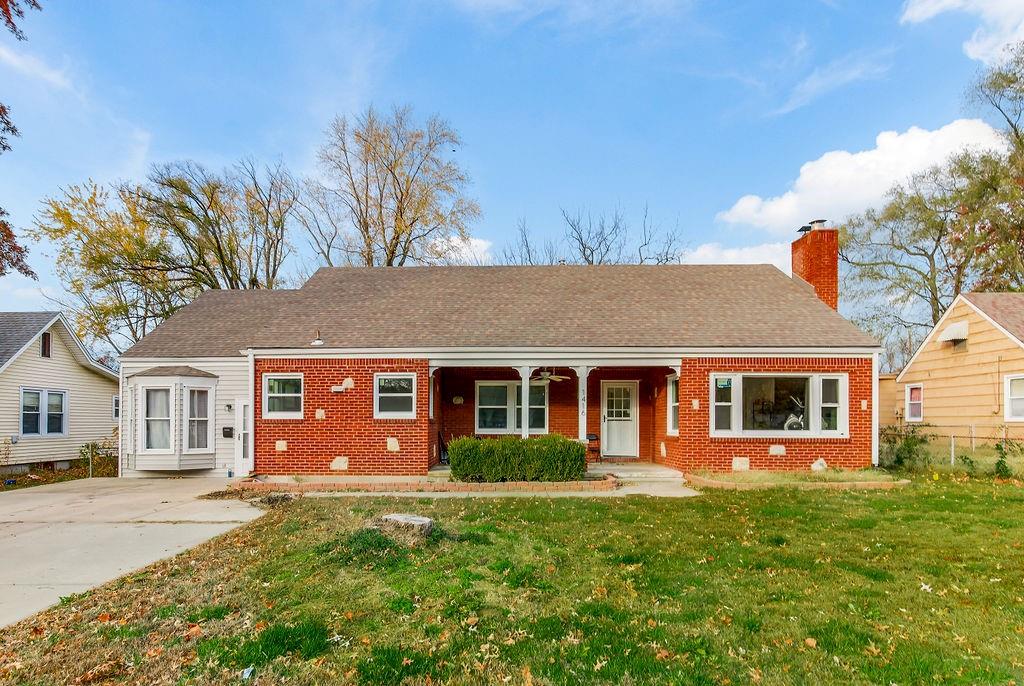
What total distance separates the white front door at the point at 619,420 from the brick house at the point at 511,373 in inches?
1.6

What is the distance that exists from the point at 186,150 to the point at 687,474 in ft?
84.1

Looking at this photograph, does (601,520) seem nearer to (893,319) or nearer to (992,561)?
(992,561)

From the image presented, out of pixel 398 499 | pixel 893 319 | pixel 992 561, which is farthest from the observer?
pixel 893 319

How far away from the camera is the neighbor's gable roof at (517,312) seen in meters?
14.5

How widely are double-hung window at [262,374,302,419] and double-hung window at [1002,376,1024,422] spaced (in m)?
A: 17.7

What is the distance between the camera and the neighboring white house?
56.2ft

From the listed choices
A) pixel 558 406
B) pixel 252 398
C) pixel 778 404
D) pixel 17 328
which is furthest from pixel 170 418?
pixel 778 404

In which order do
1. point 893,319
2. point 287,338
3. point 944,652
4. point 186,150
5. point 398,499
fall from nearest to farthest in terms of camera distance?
point 944,652
point 398,499
point 287,338
point 186,150
point 893,319

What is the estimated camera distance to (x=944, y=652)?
13.8 ft

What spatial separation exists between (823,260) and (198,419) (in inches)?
704

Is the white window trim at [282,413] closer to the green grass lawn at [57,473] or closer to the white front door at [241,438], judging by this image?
the white front door at [241,438]

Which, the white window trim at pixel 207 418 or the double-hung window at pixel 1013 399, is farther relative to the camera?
the white window trim at pixel 207 418

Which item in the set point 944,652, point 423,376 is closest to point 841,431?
point 423,376

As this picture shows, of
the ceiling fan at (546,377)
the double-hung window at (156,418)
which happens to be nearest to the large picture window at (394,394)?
the ceiling fan at (546,377)
